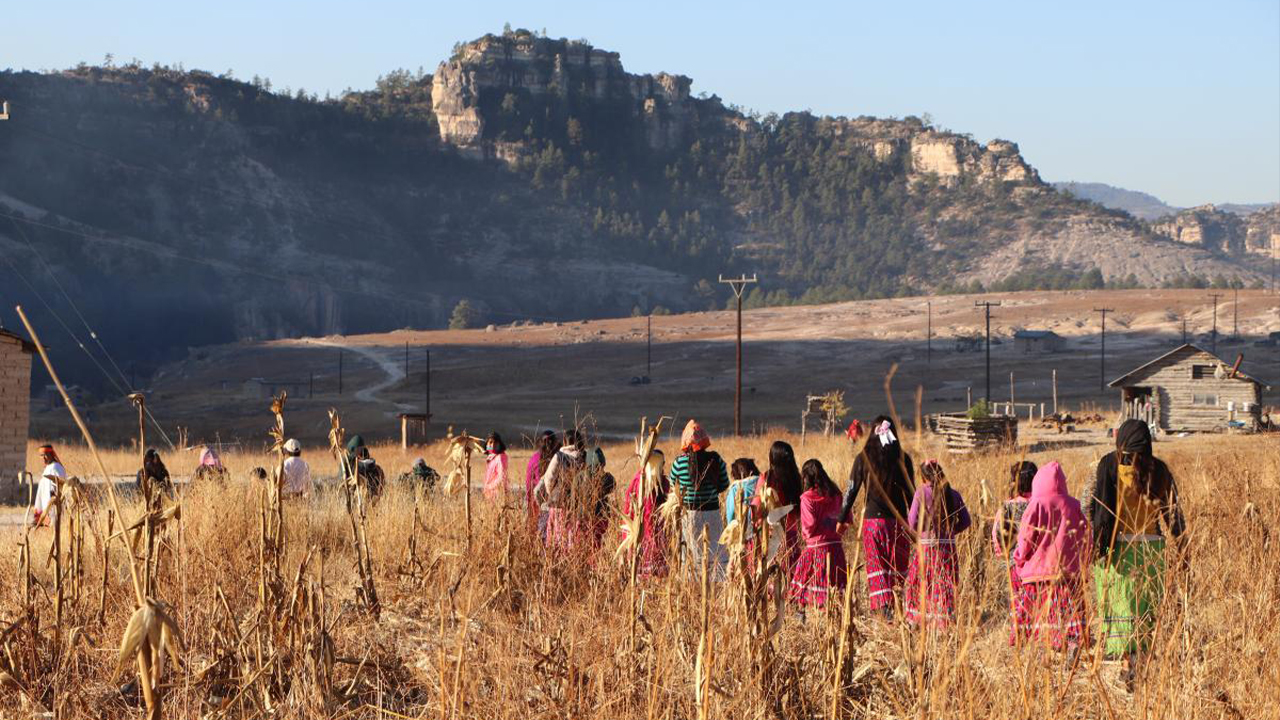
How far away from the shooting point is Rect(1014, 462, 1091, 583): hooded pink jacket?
602cm

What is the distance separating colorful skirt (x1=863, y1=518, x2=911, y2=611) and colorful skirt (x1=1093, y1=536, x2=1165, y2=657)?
3.95ft

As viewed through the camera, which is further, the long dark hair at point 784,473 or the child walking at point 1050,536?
the long dark hair at point 784,473

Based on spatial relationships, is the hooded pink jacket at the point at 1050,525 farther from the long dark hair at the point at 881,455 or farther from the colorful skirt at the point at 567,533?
the colorful skirt at the point at 567,533


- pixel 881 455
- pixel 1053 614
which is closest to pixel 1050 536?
pixel 1053 614

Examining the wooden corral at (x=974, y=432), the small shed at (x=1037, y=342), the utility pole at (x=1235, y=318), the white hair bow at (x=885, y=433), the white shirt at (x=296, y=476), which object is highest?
the utility pole at (x=1235, y=318)

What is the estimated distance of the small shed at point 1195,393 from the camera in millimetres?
33969

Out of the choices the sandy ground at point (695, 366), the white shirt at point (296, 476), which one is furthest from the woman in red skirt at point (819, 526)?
the sandy ground at point (695, 366)

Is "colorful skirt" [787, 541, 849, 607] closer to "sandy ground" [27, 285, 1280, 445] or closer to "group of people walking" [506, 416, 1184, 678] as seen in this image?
"group of people walking" [506, 416, 1184, 678]

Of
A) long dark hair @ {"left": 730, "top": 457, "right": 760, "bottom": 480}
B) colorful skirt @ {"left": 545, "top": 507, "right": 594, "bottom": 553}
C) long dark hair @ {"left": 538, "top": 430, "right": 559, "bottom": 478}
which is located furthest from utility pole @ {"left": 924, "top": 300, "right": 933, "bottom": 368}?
colorful skirt @ {"left": 545, "top": 507, "right": 594, "bottom": 553}

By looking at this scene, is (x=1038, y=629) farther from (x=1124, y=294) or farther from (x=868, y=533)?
(x=1124, y=294)

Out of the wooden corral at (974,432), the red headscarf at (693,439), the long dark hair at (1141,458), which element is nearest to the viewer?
the long dark hair at (1141,458)

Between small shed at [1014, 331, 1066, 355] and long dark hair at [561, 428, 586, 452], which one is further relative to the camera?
small shed at [1014, 331, 1066, 355]

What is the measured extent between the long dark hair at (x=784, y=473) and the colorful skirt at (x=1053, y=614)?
1.64 meters

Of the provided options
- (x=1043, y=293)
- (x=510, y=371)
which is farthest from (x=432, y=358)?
(x=1043, y=293)
